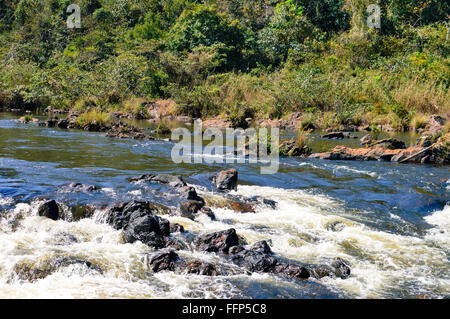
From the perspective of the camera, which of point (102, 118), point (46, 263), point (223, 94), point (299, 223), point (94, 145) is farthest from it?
point (223, 94)

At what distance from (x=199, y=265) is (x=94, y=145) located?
954 cm

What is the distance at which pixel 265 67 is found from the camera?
31578 mm

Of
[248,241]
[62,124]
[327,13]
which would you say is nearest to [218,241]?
[248,241]

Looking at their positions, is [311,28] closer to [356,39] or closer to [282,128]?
[356,39]

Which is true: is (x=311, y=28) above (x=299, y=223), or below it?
above

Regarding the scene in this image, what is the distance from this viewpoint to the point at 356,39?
2858cm

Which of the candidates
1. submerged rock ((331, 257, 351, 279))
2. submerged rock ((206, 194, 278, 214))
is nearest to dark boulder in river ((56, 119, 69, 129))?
submerged rock ((206, 194, 278, 214))

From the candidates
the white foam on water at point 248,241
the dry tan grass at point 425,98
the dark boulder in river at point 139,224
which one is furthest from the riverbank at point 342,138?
the dark boulder in river at point 139,224

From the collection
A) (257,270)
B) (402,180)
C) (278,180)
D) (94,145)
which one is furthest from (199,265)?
(94,145)

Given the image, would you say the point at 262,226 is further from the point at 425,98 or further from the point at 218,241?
the point at 425,98

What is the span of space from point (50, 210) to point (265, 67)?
26.8 meters

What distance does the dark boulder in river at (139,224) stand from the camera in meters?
5.66
